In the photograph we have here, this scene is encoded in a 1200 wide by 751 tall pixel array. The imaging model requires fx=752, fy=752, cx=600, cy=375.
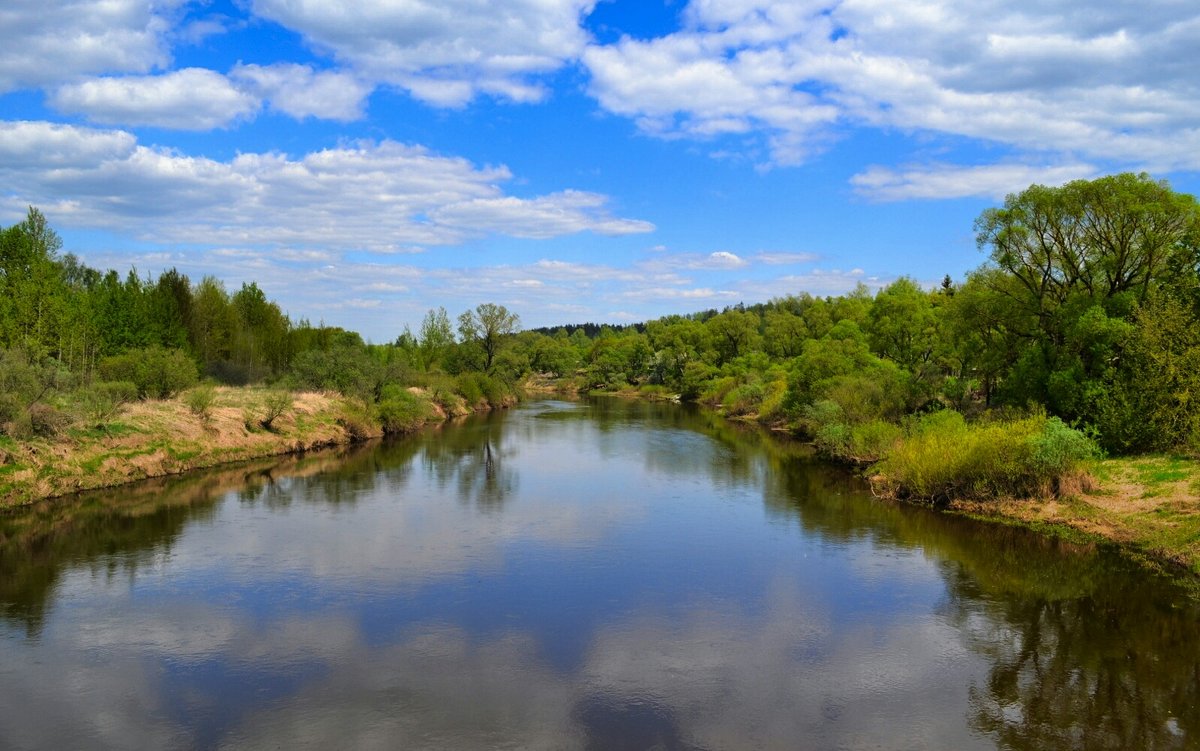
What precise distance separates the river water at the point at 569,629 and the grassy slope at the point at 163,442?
1.60 metres

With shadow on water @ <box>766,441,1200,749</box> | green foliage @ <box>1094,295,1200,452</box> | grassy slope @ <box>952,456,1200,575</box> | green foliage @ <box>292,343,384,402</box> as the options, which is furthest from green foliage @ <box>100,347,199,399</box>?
green foliage @ <box>1094,295,1200,452</box>

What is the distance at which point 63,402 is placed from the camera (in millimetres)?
32062

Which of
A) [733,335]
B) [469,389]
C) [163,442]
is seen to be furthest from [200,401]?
[733,335]

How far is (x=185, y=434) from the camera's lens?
38.7m

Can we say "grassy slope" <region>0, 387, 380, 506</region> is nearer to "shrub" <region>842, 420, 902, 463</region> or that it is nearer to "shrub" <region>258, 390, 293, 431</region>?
"shrub" <region>258, 390, 293, 431</region>

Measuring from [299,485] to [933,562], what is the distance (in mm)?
27329

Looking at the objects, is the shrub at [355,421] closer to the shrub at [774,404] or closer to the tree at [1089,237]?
the shrub at [774,404]

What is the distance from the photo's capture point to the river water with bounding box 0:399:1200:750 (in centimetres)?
1344

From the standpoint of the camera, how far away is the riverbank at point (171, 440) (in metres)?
29.2

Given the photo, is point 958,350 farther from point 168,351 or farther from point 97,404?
point 168,351

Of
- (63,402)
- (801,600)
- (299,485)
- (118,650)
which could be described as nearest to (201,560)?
(118,650)

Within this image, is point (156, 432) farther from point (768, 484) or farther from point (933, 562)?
point (933, 562)

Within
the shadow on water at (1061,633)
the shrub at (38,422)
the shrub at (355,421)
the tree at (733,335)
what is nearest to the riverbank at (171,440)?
the shrub at (355,421)

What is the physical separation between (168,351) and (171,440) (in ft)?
51.7
